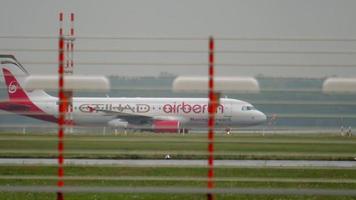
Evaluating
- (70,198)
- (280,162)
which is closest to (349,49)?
(70,198)

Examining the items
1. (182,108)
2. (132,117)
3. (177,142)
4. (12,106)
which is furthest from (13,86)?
(132,117)

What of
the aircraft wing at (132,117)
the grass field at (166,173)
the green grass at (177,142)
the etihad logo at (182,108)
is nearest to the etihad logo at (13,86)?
the green grass at (177,142)

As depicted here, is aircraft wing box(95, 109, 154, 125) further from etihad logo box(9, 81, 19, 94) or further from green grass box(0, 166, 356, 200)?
etihad logo box(9, 81, 19, 94)

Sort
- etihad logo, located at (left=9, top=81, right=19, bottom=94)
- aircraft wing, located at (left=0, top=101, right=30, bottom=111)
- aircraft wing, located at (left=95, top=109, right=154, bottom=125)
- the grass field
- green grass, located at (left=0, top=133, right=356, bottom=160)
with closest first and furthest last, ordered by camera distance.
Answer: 1. aircraft wing, located at (left=0, top=101, right=30, bottom=111)
2. green grass, located at (left=0, top=133, right=356, bottom=160)
3. etihad logo, located at (left=9, top=81, right=19, bottom=94)
4. the grass field
5. aircraft wing, located at (left=95, top=109, right=154, bottom=125)

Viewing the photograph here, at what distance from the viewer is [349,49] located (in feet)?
21.7

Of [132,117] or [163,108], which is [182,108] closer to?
[163,108]

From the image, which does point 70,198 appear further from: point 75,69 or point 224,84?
point 224,84

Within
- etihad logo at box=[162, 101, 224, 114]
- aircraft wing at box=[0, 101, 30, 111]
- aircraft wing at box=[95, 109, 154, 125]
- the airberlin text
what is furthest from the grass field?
aircraft wing at box=[95, 109, 154, 125]

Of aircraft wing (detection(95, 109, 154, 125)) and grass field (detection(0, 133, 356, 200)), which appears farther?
aircraft wing (detection(95, 109, 154, 125))

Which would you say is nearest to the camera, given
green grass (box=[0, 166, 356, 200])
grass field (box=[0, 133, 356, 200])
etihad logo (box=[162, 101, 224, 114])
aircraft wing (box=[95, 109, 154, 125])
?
grass field (box=[0, 133, 356, 200])

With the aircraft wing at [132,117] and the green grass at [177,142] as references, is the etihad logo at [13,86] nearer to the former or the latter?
the green grass at [177,142]

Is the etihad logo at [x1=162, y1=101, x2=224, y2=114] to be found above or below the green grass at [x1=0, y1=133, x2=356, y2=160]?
above

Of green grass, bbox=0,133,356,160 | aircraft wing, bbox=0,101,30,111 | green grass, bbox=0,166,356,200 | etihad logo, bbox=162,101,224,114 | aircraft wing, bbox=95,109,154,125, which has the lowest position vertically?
green grass, bbox=0,166,356,200

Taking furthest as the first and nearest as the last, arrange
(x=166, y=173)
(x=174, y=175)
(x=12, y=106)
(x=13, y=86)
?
1. (x=166, y=173)
2. (x=174, y=175)
3. (x=13, y=86)
4. (x=12, y=106)
